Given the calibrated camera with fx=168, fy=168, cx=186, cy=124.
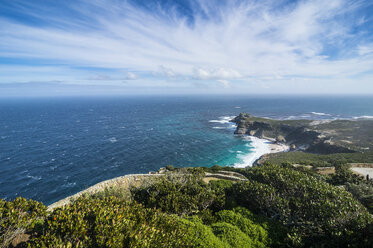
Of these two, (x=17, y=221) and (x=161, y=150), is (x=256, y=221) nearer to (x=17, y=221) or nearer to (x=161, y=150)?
(x=17, y=221)

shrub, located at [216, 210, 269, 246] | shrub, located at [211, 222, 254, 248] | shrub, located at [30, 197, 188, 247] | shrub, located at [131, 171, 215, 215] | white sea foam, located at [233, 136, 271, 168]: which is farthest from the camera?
white sea foam, located at [233, 136, 271, 168]

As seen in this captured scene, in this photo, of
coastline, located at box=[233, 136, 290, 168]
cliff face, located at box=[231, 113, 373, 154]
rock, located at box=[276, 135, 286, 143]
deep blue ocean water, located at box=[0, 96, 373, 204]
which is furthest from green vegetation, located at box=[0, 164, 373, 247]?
rock, located at box=[276, 135, 286, 143]

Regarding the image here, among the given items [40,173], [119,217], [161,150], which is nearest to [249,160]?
[161,150]

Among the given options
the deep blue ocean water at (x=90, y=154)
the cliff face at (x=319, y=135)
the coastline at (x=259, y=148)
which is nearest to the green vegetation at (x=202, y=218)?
the deep blue ocean water at (x=90, y=154)

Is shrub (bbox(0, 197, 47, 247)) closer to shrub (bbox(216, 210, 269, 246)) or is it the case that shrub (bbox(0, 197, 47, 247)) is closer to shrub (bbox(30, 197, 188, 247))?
shrub (bbox(30, 197, 188, 247))

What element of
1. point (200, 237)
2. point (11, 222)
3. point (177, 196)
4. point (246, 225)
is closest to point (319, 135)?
point (246, 225)

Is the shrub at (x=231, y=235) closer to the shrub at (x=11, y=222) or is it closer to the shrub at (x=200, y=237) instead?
the shrub at (x=200, y=237)

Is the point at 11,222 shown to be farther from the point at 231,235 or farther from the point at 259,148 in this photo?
the point at 259,148
